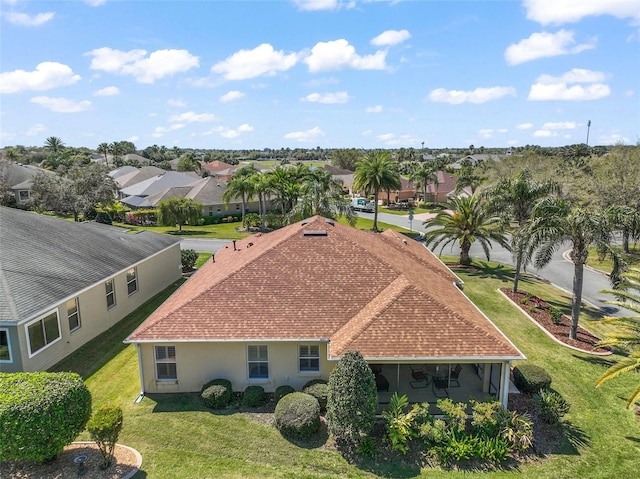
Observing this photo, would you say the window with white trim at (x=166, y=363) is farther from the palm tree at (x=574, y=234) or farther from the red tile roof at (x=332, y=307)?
the palm tree at (x=574, y=234)

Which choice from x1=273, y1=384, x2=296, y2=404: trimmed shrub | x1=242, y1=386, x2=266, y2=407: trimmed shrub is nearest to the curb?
x1=242, y1=386, x2=266, y2=407: trimmed shrub

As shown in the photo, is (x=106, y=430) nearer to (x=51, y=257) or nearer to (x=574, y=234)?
(x=51, y=257)

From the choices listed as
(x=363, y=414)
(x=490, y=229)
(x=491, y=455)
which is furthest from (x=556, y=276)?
(x=363, y=414)

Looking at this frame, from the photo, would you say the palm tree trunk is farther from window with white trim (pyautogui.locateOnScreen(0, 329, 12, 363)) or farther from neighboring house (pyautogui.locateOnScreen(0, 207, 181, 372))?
window with white trim (pyautogui.locateOnScreen(0, 329, 12, 363))

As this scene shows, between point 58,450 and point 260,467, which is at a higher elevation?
point 58,450

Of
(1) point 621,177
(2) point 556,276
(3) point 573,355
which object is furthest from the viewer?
(1) point 621,177

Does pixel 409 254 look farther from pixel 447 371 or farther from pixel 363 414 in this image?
pixel 363 414
